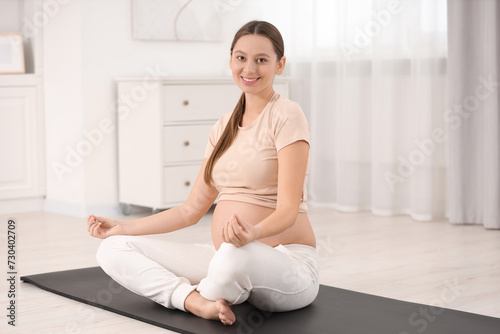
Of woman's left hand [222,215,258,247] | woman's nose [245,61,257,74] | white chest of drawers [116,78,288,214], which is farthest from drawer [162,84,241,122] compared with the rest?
woman's left hand [222,215,258,247]

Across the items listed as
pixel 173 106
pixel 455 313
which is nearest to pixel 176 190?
pixel 173 106

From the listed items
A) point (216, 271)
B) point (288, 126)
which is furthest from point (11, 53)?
point (216, 271)

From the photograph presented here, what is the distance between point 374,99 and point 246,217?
2.30m

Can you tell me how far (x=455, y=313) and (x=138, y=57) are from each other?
2.74m

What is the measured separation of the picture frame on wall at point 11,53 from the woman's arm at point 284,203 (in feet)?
9.28

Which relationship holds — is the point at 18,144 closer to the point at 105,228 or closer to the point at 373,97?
the point at 373,97

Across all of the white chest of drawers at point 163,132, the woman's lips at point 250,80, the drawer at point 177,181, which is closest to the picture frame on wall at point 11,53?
the white chest of drawers at point 163,132

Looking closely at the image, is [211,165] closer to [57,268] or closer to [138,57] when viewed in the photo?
[57,268]

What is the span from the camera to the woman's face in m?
2.10

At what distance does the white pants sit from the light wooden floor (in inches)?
5.2

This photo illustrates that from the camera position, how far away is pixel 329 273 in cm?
280

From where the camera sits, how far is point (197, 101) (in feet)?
13.7

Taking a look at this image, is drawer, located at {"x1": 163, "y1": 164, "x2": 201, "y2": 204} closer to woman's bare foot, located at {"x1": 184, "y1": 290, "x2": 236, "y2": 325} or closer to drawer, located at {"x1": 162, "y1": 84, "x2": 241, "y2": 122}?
drawer, located at {"x1": 162, "y1": 84, "x2": 241, "y2": 122}

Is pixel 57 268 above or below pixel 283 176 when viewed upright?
below
